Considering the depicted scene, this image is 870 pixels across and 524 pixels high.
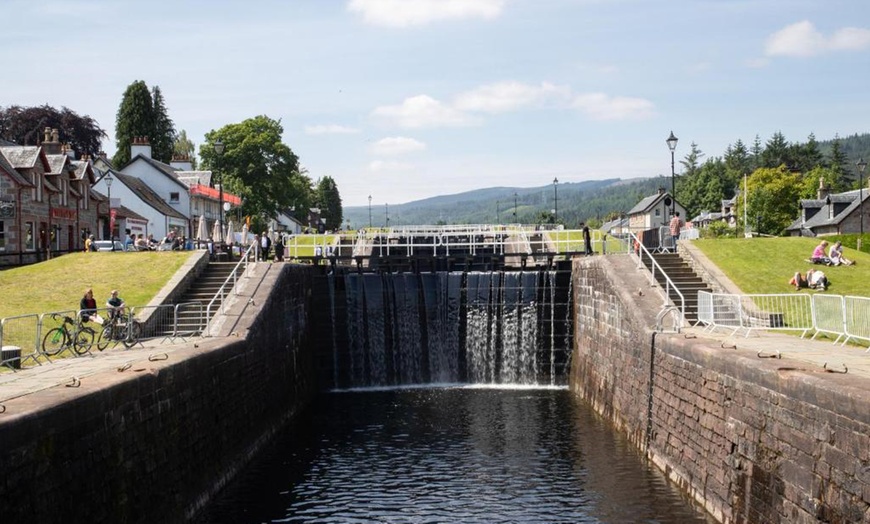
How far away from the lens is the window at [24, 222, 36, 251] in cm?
4553

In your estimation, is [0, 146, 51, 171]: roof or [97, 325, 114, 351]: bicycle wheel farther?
[0, 146, 51, 171]: roof

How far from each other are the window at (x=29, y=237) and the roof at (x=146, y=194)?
70.0ft

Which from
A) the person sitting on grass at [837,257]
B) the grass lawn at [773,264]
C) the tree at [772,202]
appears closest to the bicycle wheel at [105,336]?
the grass lawn at [773,264]

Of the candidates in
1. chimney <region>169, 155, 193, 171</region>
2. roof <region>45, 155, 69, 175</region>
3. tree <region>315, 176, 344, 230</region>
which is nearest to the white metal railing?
roof <region>45, 155, 69, 175</region>

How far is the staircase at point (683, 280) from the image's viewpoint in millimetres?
27781

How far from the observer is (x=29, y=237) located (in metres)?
46.4

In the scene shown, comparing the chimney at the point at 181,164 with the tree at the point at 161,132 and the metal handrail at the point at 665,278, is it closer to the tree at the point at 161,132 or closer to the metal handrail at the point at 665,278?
the tree at the point at 161,132

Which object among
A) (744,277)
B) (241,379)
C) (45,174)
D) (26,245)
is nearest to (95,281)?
(241,379)

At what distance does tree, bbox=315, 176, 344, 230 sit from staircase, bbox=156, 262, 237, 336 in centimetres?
14395

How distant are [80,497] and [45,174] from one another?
4102 centimetres

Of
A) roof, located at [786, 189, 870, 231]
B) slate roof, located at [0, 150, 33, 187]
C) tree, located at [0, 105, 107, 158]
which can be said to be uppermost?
tree, located at [0, 105, 107, 158]

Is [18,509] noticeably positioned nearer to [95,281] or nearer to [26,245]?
[95,281]

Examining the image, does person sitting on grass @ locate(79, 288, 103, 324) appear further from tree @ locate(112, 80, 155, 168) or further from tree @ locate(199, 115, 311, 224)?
tree @ locate(112, 80, 155, 168)

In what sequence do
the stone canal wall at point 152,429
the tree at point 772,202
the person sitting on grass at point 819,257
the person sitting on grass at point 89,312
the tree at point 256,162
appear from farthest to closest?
the tree at point 772,202
the tree at point 256,162
the person sitting on grass at point 819,257
the person sitting on grass at point 89,312
the stone canal wall at point 152,429
